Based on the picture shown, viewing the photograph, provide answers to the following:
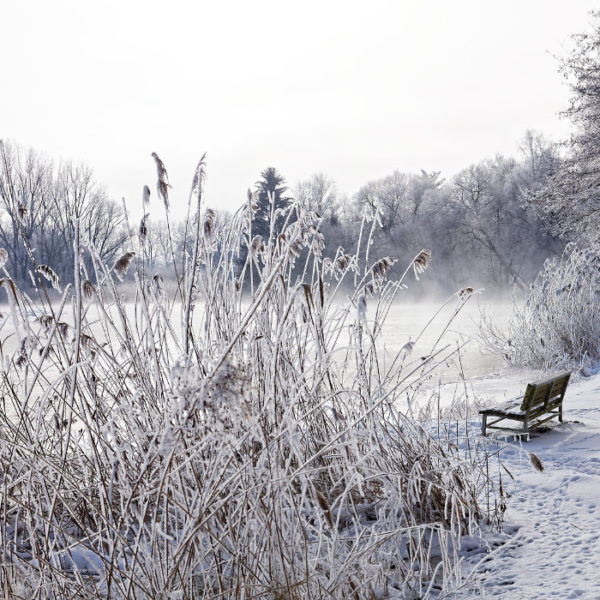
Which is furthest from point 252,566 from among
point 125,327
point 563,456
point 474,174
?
point 474,174

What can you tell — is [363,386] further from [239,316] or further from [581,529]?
[581,529]

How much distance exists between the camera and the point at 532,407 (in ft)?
15.2

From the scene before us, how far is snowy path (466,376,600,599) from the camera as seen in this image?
2.22 metres

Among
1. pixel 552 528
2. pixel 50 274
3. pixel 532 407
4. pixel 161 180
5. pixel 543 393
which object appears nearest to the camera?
pixel 161 180

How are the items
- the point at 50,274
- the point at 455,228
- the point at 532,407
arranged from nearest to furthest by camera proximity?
the point at 50,274
the point at 532,407
the point at 455,228

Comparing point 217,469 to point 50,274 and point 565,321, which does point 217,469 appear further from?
point 565,321

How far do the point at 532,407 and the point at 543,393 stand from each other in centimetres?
19

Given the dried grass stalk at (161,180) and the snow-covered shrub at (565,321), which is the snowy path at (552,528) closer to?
the dried grass stalk at (161,180)

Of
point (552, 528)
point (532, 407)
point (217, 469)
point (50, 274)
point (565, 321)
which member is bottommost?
point (552, 528)

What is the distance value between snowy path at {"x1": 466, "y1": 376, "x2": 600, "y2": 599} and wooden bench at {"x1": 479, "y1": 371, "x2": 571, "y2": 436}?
0.25m

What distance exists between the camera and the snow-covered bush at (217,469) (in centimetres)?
165

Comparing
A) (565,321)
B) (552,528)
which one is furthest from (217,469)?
(565,321)

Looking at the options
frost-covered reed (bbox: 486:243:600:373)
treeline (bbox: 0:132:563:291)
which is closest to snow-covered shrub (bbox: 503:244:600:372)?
frost-covered reed (bbox: 486:243:600:373)

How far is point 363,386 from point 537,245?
92.5ft
